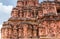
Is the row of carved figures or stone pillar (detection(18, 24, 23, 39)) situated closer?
the row of carved figures

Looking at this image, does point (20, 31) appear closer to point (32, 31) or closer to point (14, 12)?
point (32, 31)

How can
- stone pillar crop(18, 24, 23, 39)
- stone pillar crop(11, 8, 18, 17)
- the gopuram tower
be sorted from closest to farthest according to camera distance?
the gopuram tower → stone pillar crop(18, 24, 23, 39) → stone pillar crop(11, 8, 18, 17)

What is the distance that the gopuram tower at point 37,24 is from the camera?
24688mm

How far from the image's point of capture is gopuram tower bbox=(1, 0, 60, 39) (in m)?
24.7

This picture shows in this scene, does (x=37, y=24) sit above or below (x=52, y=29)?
above

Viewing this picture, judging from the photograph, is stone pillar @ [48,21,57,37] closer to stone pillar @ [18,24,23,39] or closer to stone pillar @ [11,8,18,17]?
stone pillar @ [18,24,23,39]

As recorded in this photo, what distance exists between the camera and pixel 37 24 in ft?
84.1

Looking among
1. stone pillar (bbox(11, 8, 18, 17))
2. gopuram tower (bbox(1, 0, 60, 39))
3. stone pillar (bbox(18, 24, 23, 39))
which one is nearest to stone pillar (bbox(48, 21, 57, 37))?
gopuram tower (bbox(1, 0, 60, 39))

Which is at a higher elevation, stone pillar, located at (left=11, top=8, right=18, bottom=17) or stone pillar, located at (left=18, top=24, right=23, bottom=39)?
stone pillar, located at (left=11, top=8, right=18, bottom=17)

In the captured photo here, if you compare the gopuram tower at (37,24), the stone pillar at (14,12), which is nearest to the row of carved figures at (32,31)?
the gopuram tower at (37,24)

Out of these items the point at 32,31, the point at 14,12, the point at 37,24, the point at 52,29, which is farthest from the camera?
the point at 14,12

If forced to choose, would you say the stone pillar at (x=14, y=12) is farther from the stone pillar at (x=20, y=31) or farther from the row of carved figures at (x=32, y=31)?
the stone pillar at (x=20, y=31)

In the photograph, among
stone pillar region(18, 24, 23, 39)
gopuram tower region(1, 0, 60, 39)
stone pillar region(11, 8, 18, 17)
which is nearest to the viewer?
gopuram tower region(1, 0, 60, 39)

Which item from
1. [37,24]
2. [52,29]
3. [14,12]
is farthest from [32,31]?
[14,12]
